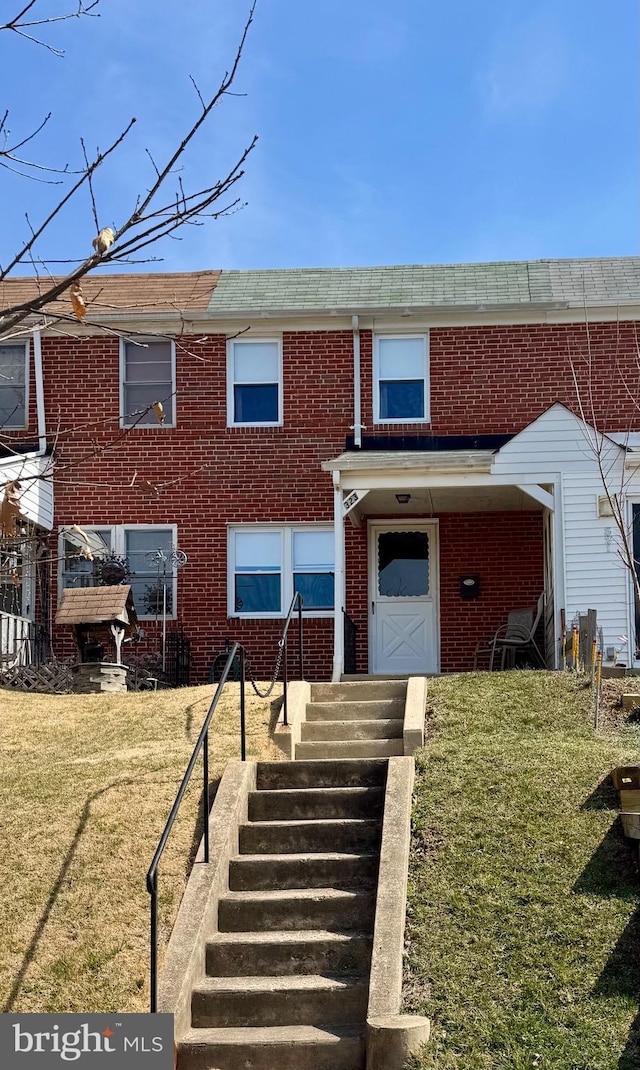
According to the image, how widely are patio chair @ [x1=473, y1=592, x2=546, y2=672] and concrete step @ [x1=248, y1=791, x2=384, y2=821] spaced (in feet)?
21.2

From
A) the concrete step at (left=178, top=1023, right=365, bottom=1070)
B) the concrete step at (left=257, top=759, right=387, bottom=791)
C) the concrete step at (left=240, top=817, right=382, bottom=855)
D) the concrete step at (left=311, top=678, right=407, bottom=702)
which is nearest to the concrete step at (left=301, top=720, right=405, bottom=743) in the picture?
the concrete step at (left=311, top=678, right=407, bottom=702)

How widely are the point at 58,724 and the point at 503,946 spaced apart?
583cm

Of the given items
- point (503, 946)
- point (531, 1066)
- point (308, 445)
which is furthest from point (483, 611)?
point (531, 1066)

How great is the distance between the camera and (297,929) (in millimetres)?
8945

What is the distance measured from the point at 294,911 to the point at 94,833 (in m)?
1.68

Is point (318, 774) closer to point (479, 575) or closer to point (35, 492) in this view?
point (479, 575)

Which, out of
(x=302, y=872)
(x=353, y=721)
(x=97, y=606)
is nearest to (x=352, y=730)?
(x=353, y=721)

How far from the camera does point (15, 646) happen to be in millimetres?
16344

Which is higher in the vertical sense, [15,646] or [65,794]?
[15,646]

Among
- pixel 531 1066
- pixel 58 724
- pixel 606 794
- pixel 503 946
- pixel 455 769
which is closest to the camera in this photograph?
pixel 531 1066

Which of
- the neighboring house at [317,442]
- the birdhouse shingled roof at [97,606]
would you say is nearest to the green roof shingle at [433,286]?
the neighboring house at [317,442]

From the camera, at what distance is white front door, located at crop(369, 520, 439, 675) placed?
1780 cm

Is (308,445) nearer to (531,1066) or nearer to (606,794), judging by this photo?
(606,794)

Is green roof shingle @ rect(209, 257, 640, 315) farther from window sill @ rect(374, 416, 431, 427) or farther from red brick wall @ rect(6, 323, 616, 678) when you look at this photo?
window sill @ rect(374, 416, 431, 427)
